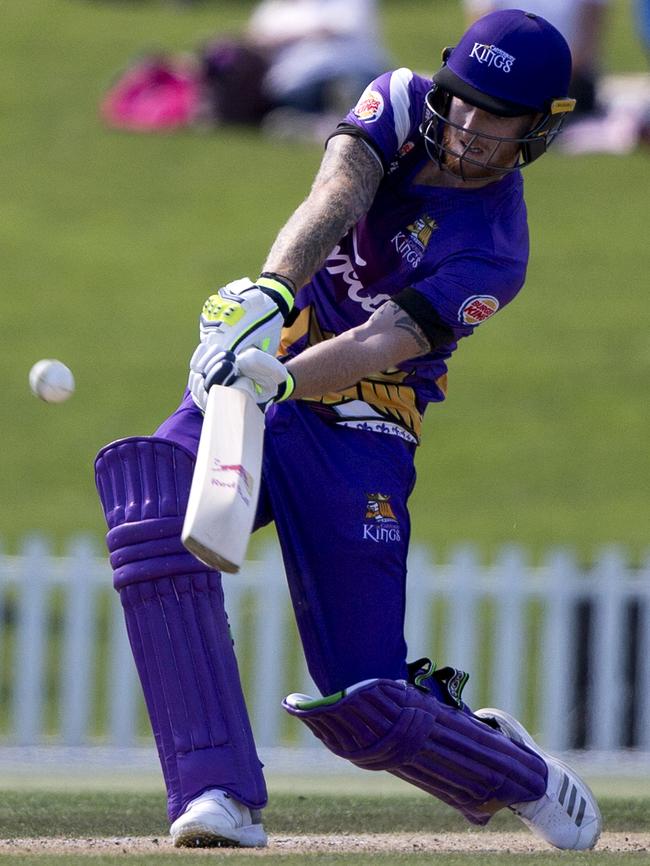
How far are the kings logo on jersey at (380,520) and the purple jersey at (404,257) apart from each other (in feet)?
0.62

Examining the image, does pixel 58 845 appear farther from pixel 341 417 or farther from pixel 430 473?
pixel 430 473

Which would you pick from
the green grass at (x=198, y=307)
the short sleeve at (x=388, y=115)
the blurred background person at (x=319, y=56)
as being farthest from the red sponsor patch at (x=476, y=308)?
the blurred background person at (x=319, y=56)

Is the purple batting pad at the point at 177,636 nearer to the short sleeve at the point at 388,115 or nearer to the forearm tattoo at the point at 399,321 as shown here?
the forearm tattoo at the point at 399,321

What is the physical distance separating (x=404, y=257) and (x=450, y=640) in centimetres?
486

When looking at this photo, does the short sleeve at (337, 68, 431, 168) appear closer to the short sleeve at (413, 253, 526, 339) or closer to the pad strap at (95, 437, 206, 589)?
the short sleeve at (413, 253, 526, 339)

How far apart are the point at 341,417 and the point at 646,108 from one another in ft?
42.7

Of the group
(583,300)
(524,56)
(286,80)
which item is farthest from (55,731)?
(286,80)

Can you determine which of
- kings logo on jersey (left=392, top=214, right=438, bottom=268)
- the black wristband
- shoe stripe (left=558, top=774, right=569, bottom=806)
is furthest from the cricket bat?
shoe stripe (left=558, top=774, right=569, bottom=806)

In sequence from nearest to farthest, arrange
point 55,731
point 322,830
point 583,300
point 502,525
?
1. point 322,830
2. point 55,731
3. point 502,525
4. point 583,300

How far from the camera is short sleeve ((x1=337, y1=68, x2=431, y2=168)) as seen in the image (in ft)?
14.3

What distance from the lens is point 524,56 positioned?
4266 millimetres

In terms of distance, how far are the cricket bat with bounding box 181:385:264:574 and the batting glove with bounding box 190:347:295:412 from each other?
2 centimetres

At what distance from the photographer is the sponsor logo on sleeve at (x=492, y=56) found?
423cm

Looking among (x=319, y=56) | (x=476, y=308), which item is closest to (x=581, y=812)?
(x=476, y=308)
